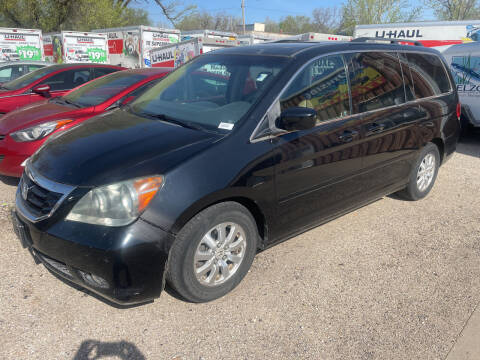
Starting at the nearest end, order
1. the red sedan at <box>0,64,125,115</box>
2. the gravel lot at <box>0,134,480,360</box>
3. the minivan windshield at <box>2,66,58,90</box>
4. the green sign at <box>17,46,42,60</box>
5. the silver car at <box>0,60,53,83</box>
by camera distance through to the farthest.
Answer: the gravel lot at <box>0,134,480,360</box>
the red sedan at <box>0,64,125,115</box>
the minivan windshield at <box>2,66,58,90</box>
the silver car at <box>0,60,53,83</box>
the green sign at <box>17,46,42,60</box>

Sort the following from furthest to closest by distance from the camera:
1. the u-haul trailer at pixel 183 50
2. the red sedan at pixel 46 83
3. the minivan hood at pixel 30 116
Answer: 1. the u-haul trailer at pixel 183 50
2. the red sedan at pixel 46 83
3. the minivan hood at pixel 30 116

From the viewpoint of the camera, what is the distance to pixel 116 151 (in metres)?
2.79

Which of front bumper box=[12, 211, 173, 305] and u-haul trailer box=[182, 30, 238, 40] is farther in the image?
u-haul trailer box=[182, 30, 238, 40]

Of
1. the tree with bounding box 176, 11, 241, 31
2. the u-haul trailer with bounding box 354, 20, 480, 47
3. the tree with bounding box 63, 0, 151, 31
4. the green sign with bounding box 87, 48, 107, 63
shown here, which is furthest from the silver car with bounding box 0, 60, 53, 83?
the tree with bounding box 176, 11, 241, 31

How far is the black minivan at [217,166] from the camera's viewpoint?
2469mm

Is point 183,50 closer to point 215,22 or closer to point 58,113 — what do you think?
point 58,113

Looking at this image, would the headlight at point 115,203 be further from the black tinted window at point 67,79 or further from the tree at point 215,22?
the tree at point 215,22

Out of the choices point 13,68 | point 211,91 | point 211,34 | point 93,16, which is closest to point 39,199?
point 211,91

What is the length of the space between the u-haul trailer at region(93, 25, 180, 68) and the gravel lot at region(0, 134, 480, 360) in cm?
1397

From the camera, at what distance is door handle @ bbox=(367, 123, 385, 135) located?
148 inches

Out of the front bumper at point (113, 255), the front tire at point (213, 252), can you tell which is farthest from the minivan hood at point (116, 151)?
the front tire at point (213, 252)

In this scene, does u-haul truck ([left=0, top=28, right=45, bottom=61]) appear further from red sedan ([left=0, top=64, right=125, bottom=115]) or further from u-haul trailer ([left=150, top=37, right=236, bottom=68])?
red sedan ([left=0, top=64, right=125, bottom=115])

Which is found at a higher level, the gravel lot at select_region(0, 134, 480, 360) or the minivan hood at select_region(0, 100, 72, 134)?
the minivan hood at select_region(0, 100, 72, 134)

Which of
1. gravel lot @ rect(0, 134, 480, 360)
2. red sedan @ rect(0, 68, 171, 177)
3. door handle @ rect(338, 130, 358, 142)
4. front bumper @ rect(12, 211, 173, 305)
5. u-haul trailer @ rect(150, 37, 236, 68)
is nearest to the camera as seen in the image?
front bumper @ rect(12, 211, 173, 305)
